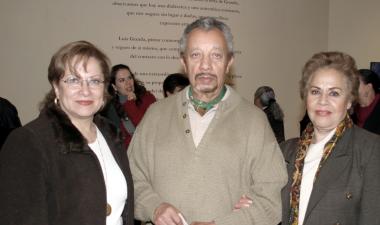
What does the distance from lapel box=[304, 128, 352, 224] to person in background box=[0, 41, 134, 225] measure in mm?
987

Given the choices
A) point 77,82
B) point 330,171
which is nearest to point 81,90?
point 77,82

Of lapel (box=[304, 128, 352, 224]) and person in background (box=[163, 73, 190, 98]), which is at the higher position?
person in background (box=[163, 73, 190, 98])

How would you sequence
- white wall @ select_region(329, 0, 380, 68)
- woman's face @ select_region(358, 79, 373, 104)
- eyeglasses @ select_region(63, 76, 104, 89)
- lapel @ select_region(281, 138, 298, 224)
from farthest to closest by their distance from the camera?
white wall @ select_region(329, 0, 380, 68) < woman's face @ select_region(358, 79, 373, 104) < lapel @ select_region(281, 138, 298, 224) < eyeglasses @ select_region(63, 76, 104, 89)

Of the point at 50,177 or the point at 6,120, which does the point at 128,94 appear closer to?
the point at 6,120

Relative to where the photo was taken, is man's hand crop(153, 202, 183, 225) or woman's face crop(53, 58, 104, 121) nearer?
woman's face crop(53, 58, 104, 121)

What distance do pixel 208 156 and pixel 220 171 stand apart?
A: 0.10 meters

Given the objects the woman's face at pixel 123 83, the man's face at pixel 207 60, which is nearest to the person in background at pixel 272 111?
the woman's face at pixel 123 83

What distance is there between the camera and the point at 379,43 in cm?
761

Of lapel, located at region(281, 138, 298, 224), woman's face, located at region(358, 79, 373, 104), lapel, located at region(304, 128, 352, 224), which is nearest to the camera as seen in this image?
lapel, located at region(304, 128, 352, 224)

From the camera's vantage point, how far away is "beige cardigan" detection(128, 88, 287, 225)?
2.11 m

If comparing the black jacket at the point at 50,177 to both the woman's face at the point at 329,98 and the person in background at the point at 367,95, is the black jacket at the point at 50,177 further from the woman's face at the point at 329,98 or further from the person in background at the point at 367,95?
the person in background at the point at 367,95

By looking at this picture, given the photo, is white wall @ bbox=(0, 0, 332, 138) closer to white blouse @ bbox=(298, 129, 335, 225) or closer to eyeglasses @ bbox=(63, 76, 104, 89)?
eyeglasses @ bbox=(63, 76, 104, 89)

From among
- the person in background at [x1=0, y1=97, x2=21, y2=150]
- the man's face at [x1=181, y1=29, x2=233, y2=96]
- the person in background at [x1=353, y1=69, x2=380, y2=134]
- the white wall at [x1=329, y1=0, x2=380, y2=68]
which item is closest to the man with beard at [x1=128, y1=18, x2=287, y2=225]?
the man's face at [x1=181, y1=29, x2=233, y2=96]

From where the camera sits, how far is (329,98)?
7.37 feet
